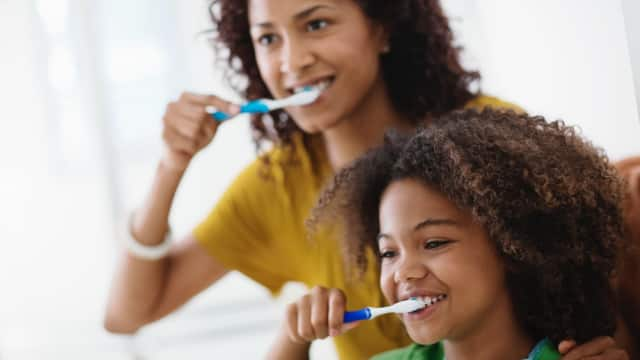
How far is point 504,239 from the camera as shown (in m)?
0.84

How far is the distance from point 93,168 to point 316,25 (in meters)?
1.47

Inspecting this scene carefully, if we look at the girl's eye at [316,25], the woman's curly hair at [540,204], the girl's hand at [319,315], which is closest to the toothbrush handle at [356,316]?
the girl's hand at [319,315]

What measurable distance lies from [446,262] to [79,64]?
1750mm

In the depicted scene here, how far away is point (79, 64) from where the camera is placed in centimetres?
237

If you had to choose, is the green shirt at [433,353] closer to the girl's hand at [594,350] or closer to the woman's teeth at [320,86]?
the girl's hand at [594,350]

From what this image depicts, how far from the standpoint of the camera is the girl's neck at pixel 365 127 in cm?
116

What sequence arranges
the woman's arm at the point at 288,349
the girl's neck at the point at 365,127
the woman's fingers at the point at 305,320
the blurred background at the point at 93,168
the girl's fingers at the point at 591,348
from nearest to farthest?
the girl's fingers at the point at 591,348 → the woman's fingers at the point at 305,320 → the woman's arm at the point at 288,349 → the girl's neck at the point at 365,127 → the blurred background at the point at 93,168

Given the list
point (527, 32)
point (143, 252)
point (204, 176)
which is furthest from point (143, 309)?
point (204, 176)

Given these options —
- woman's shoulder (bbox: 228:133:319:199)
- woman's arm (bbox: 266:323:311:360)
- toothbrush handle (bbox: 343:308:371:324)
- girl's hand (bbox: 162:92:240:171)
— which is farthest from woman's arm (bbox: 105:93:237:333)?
toothbrush handle (bbox: 343:308:371:324)

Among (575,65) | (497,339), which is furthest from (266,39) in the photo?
(497,339)

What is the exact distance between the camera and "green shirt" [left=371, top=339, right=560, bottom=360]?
85cm

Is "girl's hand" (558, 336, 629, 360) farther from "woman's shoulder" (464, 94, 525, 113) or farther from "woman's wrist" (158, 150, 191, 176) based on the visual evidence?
"woman's wrist" (158, 150, 191, 176)

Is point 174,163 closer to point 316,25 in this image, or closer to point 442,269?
point 316,25

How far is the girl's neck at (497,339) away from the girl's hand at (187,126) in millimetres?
426
